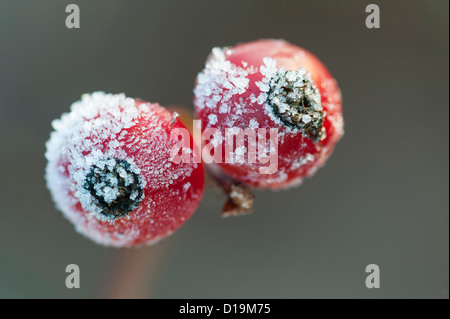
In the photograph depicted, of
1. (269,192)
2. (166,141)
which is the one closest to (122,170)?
(166,141)

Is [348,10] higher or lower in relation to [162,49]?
higher

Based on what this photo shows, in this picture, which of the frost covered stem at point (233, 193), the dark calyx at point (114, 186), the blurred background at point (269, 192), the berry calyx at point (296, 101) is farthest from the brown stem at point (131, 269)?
the berry calyx at point (296, 101)

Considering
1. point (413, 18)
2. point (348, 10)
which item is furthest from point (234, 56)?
point (413, 18)

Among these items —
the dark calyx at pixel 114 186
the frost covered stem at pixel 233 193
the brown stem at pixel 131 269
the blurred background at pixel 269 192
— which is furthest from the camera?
the blurred background at pixel 269 192

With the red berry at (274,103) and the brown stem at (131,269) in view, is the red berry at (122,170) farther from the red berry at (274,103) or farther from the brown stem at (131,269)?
the brown stem at (131,269)

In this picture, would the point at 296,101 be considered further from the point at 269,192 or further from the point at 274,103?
the point at 269,192

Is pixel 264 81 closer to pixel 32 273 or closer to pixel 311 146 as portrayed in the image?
pixel 311 146
